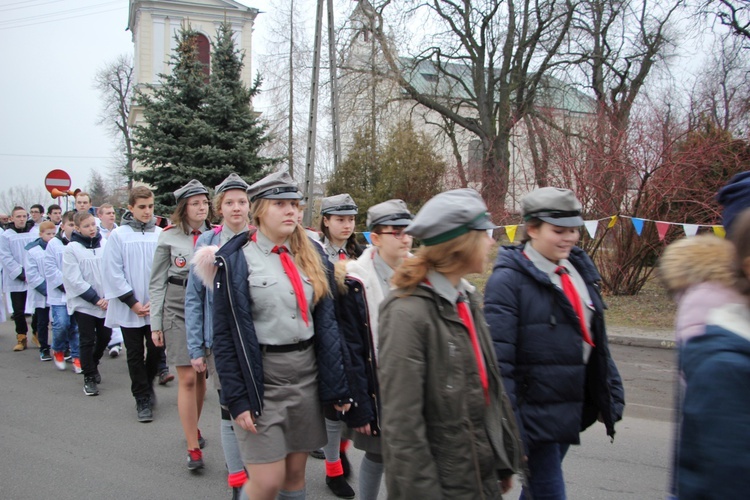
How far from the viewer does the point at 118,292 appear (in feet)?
18.4

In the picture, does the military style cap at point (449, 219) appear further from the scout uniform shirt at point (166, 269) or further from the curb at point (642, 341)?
the curb at point (642, 341)

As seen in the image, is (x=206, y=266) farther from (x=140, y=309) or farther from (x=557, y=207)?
(x=140, y=309)

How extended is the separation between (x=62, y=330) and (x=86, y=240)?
1716 mm

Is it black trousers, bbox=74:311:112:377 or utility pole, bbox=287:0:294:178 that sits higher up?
utility pole, bbox=287:0:294:178

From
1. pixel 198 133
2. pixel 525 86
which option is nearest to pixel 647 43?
pixel 525 86

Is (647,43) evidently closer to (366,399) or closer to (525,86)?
(525,86)

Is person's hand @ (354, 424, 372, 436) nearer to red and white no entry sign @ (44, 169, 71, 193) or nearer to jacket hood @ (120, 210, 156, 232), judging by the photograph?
jacket hood @ (120, 210, 156, 232)

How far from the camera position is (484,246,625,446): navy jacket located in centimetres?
281

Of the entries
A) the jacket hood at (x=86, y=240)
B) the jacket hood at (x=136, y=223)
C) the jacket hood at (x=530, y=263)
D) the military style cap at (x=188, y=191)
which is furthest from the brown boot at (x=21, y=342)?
the jacket hood at (x=530, y=263)

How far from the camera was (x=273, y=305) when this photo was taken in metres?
2.97

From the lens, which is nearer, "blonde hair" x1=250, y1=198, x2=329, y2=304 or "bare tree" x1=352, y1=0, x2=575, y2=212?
"blonde hair" x1=250, y1=198, x2=329, y2=304

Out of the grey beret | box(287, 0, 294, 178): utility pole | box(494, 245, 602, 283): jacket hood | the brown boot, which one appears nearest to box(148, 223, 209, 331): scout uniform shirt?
the grey beret

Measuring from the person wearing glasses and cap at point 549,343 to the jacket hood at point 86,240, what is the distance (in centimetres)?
563

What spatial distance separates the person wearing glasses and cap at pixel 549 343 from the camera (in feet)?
9.23
